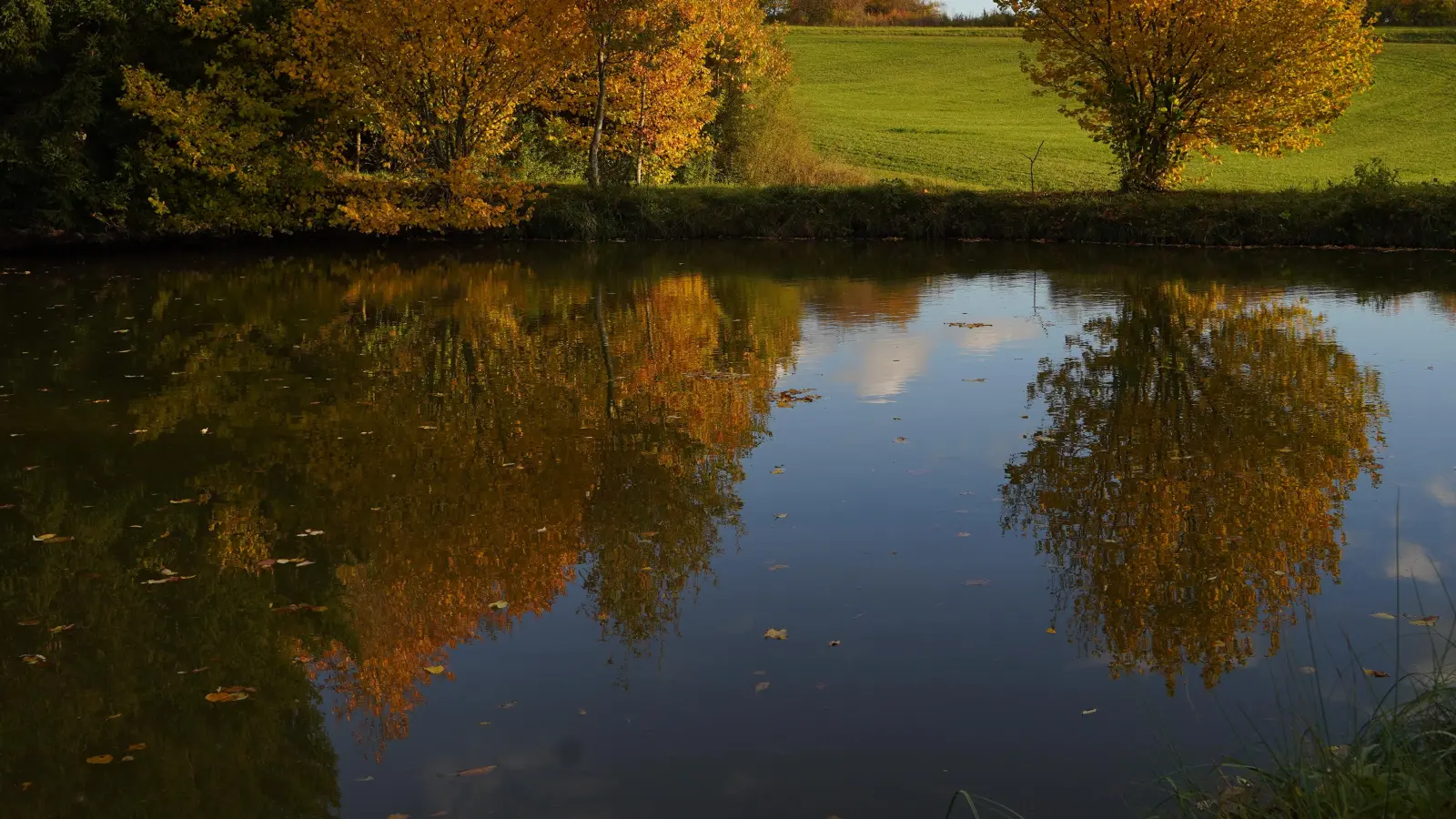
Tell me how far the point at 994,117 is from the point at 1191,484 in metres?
44.8

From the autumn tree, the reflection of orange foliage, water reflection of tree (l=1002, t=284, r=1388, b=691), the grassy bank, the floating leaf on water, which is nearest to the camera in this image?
the floating leaf on water

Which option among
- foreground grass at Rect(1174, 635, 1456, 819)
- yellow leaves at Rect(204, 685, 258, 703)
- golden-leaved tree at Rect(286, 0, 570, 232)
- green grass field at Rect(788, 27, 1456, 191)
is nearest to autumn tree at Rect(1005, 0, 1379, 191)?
green grass field at Rect(788, 27, 1456, 191)

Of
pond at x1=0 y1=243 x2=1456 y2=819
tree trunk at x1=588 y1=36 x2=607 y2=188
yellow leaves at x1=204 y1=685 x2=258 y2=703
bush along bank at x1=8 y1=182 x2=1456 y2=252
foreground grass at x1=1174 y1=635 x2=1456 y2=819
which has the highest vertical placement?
tree trunk at x1=588 y1=36 x2=607 y2=188

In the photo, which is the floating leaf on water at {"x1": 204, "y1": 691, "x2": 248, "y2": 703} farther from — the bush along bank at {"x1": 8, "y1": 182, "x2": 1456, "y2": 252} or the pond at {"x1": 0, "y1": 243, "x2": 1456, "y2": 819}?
the bush along bank at {"x1": 8, "y1": 182, "x2": 1456, "y2": 252}

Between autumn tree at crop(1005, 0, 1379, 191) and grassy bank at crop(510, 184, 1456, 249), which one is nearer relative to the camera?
grassy bank at crop(510, 184, 1456, 249)

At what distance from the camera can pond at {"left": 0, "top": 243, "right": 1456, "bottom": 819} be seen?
5770mm

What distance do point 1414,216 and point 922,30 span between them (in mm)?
49794

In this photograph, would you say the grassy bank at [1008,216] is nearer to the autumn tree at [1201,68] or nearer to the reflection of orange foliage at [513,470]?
the autumn tree at [1201,68]

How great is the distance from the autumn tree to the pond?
1145 centimetres

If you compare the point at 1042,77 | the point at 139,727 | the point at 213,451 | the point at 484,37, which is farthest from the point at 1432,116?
the point at 139,727

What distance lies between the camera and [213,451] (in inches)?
439

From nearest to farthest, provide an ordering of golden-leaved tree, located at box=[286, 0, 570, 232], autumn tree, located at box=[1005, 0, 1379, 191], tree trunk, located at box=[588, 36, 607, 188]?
autumn tree, located at box=[1005, 0, 1379, 191]
golden-leaved tree, located at box=[286, 0, 570, 232]
tree trunk, located at box=[588, 36, 607, 188]

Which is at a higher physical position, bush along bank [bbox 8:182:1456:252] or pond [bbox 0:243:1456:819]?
bush along bank [bbox 8:182:1456:252]

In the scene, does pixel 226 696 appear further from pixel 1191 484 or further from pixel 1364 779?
pixel 1191 484
